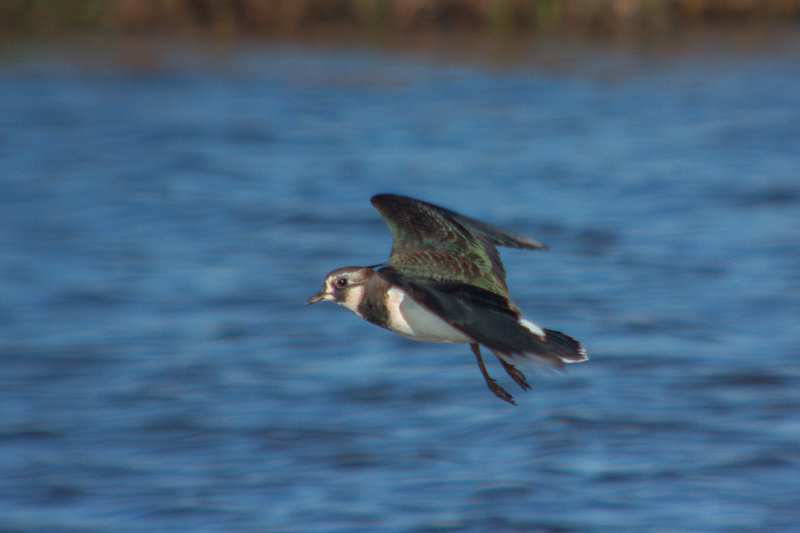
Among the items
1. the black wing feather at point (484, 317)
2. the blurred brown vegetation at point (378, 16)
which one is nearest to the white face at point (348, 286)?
the black wing feather at point (484, 317)

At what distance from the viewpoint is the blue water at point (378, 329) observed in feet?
23.6

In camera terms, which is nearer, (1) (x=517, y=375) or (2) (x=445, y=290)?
(2) (x=445, y=290)

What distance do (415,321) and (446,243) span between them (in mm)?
736

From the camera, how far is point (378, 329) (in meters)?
10.3

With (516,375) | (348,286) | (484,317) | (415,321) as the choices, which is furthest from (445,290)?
(516,375)

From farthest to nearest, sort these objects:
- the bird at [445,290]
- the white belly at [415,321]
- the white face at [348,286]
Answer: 1. the white face at [348,286]
2. the white belly at [415,321]
3. the bird at [445,290]

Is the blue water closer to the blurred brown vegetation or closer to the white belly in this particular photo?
the white belly

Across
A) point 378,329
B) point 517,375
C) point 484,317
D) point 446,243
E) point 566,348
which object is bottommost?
point 378,329

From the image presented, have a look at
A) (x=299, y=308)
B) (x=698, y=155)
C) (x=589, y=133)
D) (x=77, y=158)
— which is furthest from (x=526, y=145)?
(x=299, y=308)

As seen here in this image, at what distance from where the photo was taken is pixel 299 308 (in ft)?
35.8

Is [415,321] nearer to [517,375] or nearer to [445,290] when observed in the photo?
[445,290]

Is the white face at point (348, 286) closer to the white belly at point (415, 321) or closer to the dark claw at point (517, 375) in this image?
the white belly at point (415, 321)

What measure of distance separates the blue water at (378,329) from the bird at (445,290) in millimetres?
1784

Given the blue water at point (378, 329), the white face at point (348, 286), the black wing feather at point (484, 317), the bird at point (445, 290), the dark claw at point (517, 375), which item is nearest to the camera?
the black wing feather at point (484, 317)
